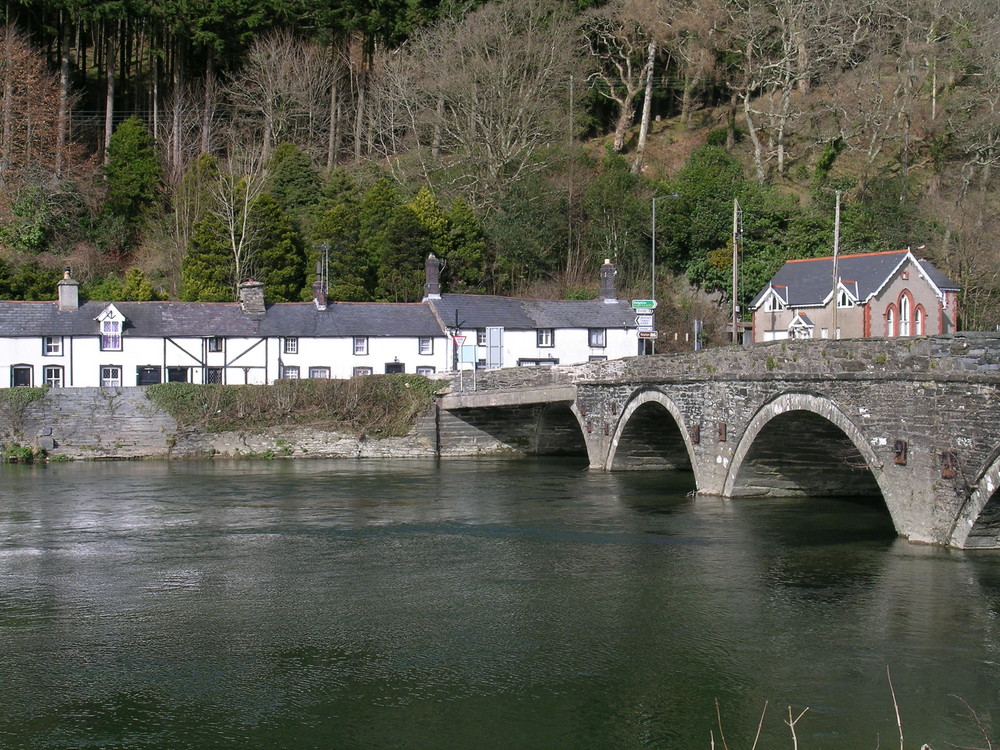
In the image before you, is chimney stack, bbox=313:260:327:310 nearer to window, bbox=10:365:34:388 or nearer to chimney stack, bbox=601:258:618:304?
window, bbox=10:365:34:388

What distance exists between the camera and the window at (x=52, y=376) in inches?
1716

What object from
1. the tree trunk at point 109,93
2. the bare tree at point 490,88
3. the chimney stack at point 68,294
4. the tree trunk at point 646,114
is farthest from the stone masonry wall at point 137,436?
the tree trunk at point 646,114

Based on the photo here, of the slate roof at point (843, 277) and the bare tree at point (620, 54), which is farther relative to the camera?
the bare tree at point (620, 54)

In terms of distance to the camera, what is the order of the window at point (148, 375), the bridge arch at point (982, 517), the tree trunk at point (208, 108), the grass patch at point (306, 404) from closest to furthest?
the bridge arch at point (982, 517) → the grass patch at point (306, 404) → the window at point (148, 375) → the tree trunk at point (208, 108)

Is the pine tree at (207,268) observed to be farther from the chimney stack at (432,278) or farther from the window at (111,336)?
the chimney stack at (432,278)

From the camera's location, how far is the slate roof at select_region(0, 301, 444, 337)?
1716 inches

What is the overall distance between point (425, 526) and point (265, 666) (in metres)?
10.6

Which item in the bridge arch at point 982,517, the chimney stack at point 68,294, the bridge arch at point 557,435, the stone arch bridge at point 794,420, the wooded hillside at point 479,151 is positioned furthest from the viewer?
the wooded hillside at point 479,151

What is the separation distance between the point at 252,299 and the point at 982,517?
34.3 metres

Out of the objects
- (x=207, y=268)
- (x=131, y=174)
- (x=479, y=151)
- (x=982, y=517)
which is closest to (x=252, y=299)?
(x=207, y=268)

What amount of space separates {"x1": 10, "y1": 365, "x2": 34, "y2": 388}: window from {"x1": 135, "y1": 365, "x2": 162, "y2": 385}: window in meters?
4.11

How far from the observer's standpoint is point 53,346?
43.6 meters

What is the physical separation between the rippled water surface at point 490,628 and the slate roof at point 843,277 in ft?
66.2

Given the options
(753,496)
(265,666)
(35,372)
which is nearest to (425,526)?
(753,496)
